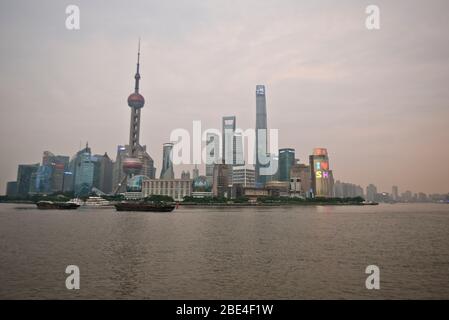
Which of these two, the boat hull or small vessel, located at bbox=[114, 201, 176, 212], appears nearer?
small vessel, located at bbox=[114, 201, 176, 212]

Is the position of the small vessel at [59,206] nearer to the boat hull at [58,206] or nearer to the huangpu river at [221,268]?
the boat hull at [58,206]

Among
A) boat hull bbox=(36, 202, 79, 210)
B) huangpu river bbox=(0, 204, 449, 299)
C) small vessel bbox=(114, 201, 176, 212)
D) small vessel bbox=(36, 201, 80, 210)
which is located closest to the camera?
huangpu river bbox=(0, 204, 449, 299)

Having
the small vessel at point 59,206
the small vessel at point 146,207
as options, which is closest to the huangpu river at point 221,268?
the small vessel at point 146,207

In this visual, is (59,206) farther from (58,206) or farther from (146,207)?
(146,207)

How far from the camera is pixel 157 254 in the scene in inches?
1651

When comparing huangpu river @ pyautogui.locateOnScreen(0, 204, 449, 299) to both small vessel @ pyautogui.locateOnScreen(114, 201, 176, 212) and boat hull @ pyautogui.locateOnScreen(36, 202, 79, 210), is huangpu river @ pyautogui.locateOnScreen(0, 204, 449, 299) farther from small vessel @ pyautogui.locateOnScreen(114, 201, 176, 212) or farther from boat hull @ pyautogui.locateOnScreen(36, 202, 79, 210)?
boat hull @ pyautogui.locateOnScreen(36, 202, 79, 210)

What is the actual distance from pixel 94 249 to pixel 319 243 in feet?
109

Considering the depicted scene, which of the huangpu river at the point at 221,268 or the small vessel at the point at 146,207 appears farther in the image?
the small vessel at the point at 146,207

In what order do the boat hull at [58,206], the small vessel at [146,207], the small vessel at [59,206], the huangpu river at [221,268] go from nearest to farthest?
1. the huangpu river at [221,268]
2. the small vessel at [146,207]
3. the small vessel at [59,206]
4. the boat hull at [58,206]

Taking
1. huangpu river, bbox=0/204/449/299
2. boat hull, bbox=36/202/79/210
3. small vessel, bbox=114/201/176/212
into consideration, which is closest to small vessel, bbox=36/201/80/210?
boat hull, bbox=36/202/79/210
